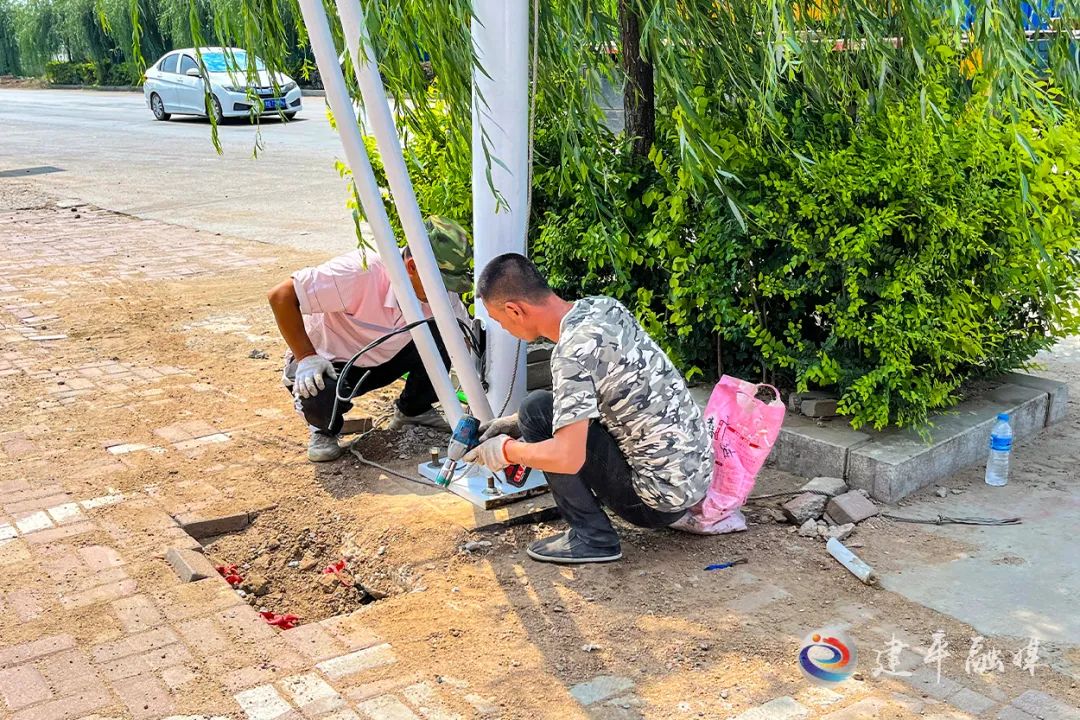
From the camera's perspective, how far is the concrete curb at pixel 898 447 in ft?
14.8

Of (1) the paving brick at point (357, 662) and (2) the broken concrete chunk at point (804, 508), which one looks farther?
(2) the broken concrete chunk at point (804, 508)

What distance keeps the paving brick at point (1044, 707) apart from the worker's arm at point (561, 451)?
1486 mm

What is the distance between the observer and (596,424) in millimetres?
3957

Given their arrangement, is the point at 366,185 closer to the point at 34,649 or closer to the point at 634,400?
the point at 634,400

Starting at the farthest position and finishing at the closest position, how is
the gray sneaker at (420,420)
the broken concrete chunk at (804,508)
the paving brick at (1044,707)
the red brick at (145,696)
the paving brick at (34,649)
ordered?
1. the gray sneaker at (420,420)
2. the broken concrete chunk at (804,508)
3. the paving brick at (34,649)
4. the red brick at (145,696)
5. the paving brick at (1044,707)

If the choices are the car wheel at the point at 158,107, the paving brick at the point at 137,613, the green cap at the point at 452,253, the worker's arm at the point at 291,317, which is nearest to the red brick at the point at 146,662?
the paving brick at the point at 137,613

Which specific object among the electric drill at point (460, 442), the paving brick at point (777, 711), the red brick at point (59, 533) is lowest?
the paving brick at point (777, 711)

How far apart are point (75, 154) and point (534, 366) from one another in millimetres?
15840

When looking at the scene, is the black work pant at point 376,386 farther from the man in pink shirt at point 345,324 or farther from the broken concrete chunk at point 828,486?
the broken concrete chunk at point 828,486

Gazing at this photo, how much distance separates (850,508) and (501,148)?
200 centimetres

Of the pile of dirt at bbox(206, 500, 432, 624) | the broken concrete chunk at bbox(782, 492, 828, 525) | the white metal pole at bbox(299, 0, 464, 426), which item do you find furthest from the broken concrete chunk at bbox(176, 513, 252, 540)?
the broken concrete chunk at bbox(782, 492, 828, 525)

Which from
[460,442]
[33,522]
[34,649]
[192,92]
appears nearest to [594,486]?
[460,442]

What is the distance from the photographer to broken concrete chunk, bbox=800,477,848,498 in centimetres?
444

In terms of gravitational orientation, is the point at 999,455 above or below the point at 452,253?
below
